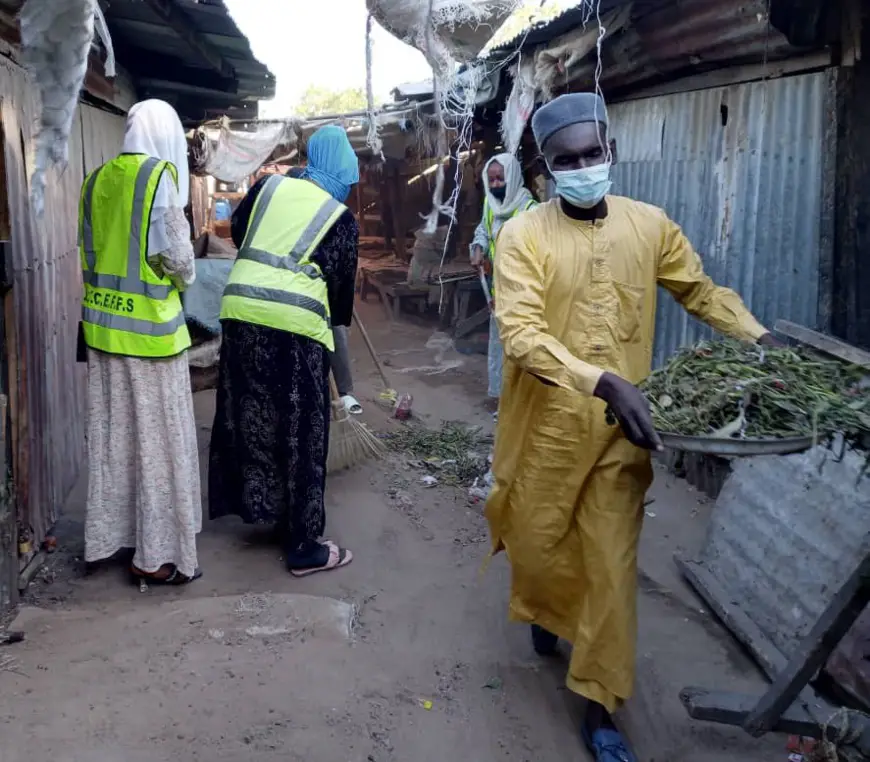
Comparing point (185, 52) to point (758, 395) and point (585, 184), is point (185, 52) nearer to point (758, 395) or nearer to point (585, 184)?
point (585, 184)

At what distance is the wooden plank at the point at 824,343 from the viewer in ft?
10.6

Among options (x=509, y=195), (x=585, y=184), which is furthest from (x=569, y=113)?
(x=509, y=195)

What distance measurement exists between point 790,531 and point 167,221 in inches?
111

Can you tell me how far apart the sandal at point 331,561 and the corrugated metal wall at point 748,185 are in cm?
268

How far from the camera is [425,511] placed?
17.1 ft

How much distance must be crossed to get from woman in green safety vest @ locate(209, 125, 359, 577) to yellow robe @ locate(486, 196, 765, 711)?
140 cm

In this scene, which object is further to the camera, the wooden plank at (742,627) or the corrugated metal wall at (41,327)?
the corrugated metal wall at (41,327)

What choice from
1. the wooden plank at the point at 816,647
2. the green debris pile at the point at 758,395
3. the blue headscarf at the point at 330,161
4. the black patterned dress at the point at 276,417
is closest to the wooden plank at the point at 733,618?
the wooden plank at the point at 816,647

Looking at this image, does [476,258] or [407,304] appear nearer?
[476,258]

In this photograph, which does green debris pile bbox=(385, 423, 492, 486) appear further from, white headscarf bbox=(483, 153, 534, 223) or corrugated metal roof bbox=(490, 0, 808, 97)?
corrugated metal roof bbox=(490, 0, 808, 97)

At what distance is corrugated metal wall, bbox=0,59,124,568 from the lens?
3.77 metres

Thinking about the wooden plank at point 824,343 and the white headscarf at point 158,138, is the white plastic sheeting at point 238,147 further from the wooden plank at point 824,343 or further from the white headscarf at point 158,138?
the wooden plank at point 824,343

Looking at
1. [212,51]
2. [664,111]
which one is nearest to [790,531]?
[664,111]

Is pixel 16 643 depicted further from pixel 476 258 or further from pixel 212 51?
pixel 212 51
